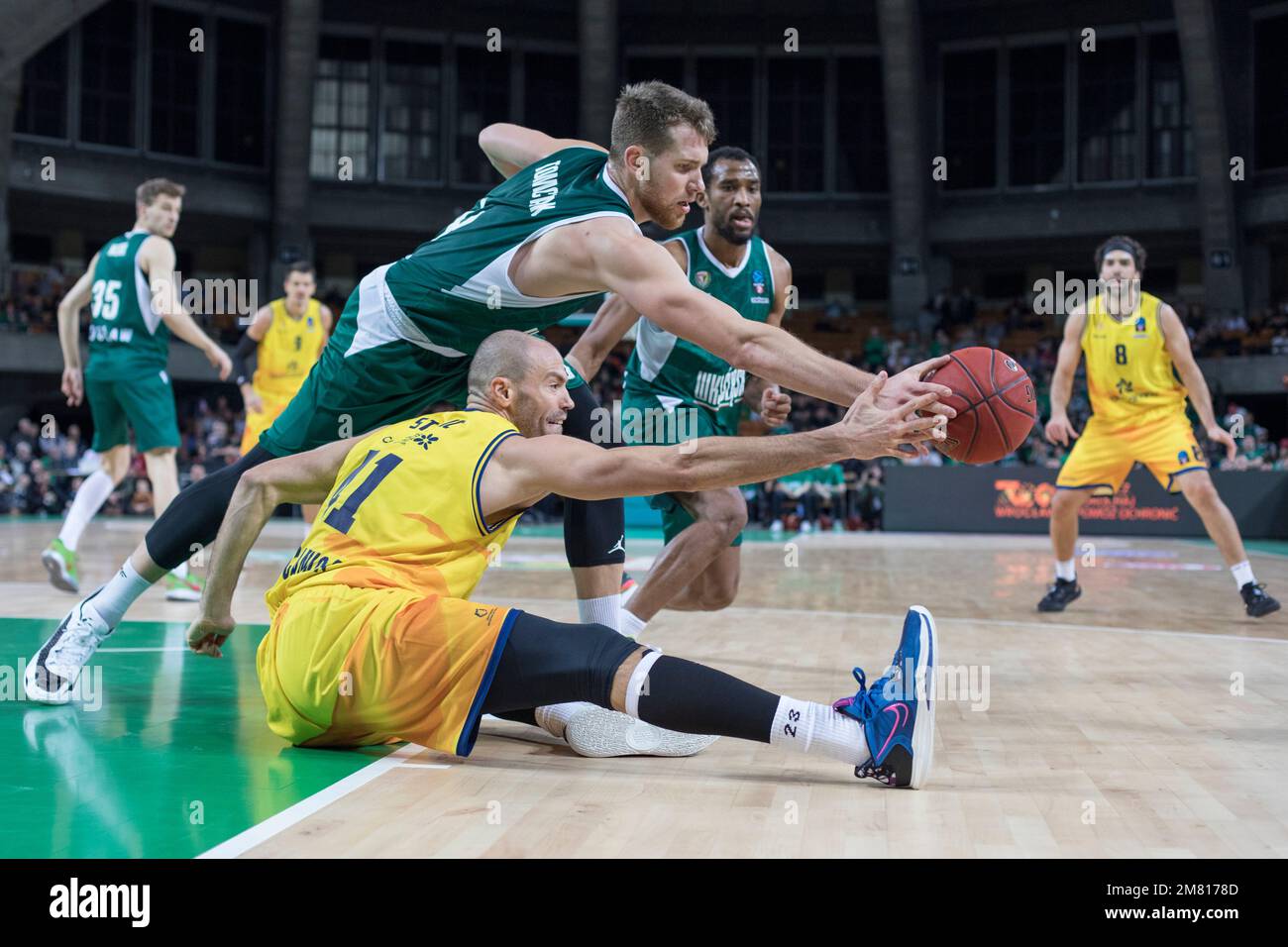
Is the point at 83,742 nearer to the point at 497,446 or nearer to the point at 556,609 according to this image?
the point at 497,446

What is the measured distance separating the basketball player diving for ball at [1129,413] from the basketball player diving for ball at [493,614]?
5168mm

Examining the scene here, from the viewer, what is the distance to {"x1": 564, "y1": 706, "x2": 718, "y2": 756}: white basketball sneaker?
3.69m

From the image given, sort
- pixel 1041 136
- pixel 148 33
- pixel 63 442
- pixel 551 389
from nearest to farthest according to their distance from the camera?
pixel 551 389 < pixel 63 442 < pixel 148 33 < pixel 1041 136

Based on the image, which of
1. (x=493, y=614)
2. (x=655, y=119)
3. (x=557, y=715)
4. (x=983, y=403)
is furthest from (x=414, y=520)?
(x=983, y=403)

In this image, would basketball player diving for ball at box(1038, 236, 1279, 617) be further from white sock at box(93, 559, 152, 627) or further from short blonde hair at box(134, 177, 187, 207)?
white sock at box(93, 559, 152, 627)

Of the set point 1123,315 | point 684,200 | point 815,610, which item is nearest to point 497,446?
point 684,200

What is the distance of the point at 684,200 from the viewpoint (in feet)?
12.9

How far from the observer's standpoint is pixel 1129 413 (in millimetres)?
8227

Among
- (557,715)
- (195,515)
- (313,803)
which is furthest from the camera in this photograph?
(195,515)

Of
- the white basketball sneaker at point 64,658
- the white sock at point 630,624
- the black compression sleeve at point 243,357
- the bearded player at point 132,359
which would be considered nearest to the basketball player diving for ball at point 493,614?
the white basketball sneaker at point 64,658

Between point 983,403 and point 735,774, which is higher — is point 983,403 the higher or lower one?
Answer: the higher one

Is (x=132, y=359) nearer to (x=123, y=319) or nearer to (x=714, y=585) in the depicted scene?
(x=123, y=319)

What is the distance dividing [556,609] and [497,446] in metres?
4.30

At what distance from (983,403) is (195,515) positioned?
8.58 feet
